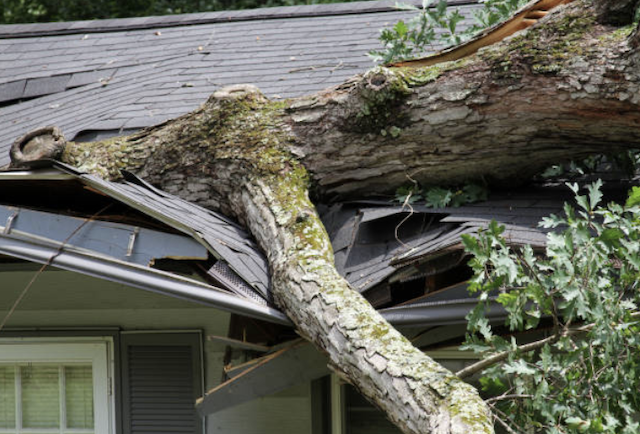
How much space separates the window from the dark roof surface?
1.28 m

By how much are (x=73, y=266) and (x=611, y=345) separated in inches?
86.4

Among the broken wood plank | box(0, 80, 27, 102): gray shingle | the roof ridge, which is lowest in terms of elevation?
the broken wood plank

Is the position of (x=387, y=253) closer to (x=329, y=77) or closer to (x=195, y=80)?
(x=329, y=77)

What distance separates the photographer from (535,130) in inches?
158

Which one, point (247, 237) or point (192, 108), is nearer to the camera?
point (247, 237)

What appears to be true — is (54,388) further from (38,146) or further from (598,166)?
(598,166)

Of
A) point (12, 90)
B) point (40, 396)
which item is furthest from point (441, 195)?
point (12, 90)

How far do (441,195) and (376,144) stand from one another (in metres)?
0.41

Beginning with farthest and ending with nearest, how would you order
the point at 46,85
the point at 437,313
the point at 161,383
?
the point at 46,85 < the point at 161,383 < the point at 437,313

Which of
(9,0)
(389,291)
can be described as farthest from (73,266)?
(9,0)

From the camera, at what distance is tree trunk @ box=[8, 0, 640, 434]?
347 cm

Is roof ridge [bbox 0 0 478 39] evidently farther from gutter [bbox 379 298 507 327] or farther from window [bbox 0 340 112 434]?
gutter [bbox 379 298 507 327]

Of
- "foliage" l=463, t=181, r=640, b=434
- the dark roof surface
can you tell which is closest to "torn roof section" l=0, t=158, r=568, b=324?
"foliage" l=463, t=181, r=640, b=434

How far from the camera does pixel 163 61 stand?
7262 millimetres
